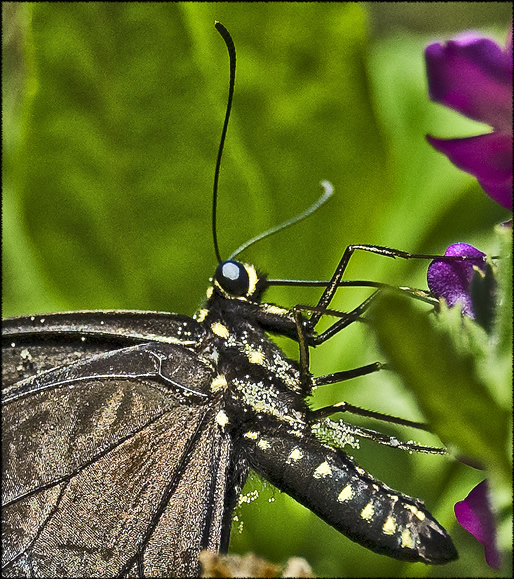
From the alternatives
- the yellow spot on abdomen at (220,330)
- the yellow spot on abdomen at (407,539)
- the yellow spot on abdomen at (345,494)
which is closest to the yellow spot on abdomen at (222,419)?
the yellow spot on abdomen at (220,330)

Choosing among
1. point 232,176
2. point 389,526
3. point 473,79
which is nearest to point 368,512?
point 389,526

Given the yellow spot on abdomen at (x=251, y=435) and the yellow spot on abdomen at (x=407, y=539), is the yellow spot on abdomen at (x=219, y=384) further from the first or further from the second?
the yellow spot on abdomen at (x=407, y=539)

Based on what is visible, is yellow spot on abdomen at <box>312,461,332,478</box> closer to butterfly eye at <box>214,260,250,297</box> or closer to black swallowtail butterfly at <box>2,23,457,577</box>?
black swallowtail butterfly at <box>2,23,457,577</box>

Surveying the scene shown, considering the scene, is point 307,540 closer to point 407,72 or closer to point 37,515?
point 37,515

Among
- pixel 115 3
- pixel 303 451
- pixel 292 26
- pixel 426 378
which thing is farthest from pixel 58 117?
pixel 426 378

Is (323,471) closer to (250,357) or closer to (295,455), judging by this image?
(295,455)

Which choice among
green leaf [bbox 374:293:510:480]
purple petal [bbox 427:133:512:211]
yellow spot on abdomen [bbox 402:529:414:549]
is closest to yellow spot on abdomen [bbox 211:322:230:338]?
yellow spot on abdomen [bbox 402:529:414:549]
